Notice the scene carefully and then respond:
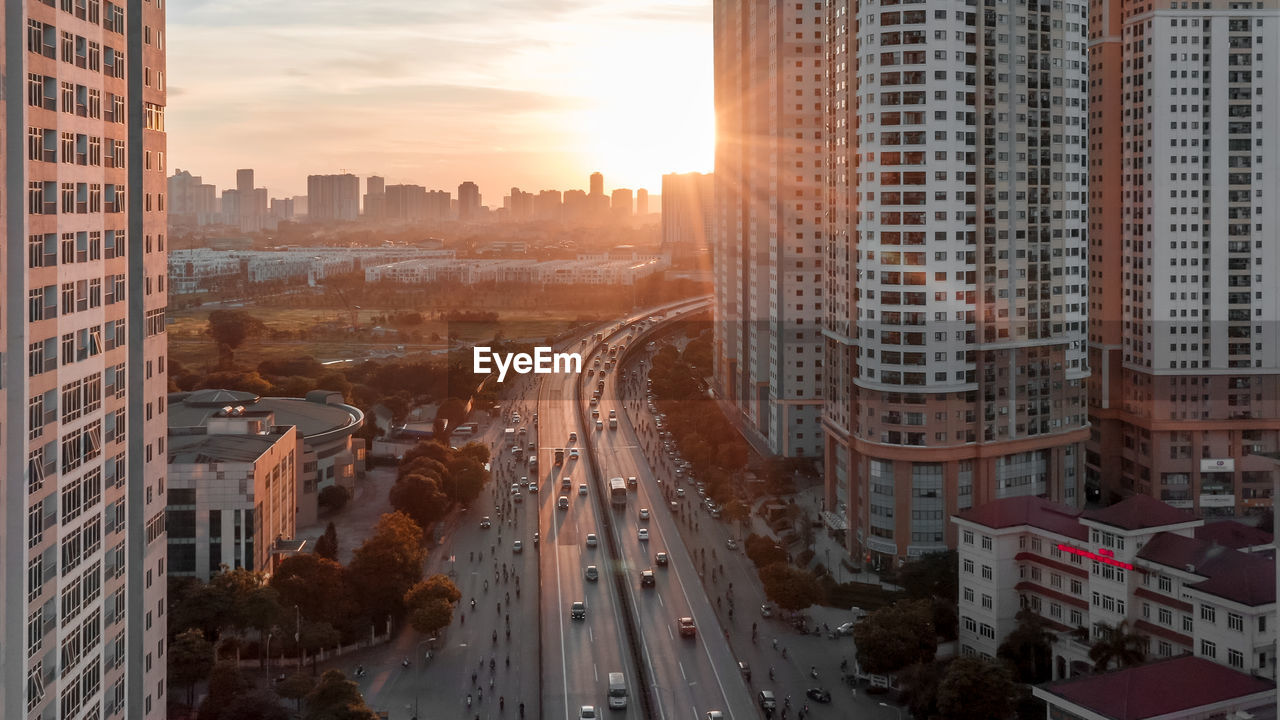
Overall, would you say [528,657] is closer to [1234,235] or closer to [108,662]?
[108,662]

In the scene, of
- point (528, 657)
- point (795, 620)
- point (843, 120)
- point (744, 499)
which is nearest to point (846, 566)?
point (795, 620)

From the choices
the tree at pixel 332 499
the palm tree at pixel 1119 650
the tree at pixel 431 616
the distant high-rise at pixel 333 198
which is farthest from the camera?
the distant high-rise at pixel 333 198

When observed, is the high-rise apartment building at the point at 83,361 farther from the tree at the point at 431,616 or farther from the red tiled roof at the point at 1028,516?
the red tiled roof at the point at 1028,516

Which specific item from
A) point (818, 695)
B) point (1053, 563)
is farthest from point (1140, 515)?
point (818, 695)

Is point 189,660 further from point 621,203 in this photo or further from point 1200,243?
point 621,203

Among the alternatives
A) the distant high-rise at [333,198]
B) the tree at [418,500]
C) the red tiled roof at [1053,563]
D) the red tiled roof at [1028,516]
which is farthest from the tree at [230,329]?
the distant high-rise at [333,198]

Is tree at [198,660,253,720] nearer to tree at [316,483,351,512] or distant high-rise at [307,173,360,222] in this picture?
tree at [316,483,351,512]

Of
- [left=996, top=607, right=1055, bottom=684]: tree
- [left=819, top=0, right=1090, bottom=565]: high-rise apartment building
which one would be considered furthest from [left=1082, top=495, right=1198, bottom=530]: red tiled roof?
[left=819, top=0, right=1090, bottom=565]: high-rise apartment building
